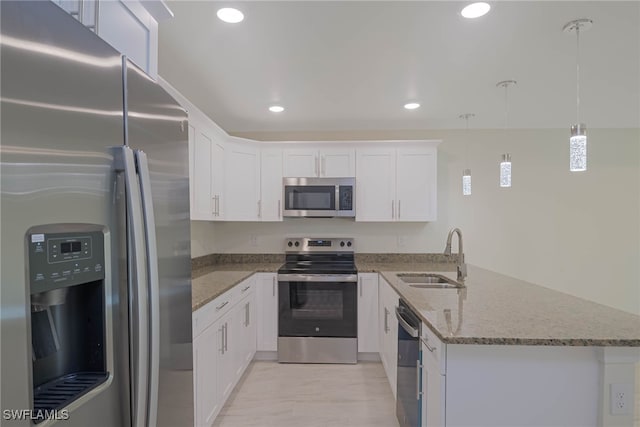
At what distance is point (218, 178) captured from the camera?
3020 mm

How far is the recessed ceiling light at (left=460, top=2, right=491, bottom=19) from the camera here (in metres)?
1.53

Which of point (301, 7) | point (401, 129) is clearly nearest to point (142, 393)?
point (301, 7)

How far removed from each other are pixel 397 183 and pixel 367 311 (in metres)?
1.41

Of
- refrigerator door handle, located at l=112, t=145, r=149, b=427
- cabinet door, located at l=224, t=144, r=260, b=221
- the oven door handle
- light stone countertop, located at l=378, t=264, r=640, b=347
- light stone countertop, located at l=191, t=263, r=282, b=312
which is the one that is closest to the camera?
refrigerator door handle, located at l=112, t=145, r=149, b=427

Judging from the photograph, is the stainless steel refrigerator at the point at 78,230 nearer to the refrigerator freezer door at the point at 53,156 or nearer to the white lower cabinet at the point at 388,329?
the refrigerator freezer door at the point at 53,156

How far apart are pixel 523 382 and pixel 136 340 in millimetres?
1441

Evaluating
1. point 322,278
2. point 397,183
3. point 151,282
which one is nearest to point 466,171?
point 397,183

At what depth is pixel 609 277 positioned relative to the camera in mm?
3635

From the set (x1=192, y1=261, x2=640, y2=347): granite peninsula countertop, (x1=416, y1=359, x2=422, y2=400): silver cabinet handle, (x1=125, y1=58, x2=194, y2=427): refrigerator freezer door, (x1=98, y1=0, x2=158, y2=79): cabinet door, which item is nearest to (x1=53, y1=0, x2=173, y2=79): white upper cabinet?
(x1=98, y1=0, x2=158, y2=79): cabinet door

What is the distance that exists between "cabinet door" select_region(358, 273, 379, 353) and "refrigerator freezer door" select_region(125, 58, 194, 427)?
7.10 feet

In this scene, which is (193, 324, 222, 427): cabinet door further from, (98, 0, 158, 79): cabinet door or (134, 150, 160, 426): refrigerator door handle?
(98, 0, 158, 79): cabinet door

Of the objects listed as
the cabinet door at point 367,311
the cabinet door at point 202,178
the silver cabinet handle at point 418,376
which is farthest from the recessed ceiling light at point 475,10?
the cabinet door at point 367,311

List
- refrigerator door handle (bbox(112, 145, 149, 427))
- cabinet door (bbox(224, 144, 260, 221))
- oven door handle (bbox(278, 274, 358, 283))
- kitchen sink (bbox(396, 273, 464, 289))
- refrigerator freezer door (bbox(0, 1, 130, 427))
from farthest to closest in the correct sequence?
cabinet door (bbox(224, 144, 260, 221))
oven door handle (bbox(278, 274, 358, 283))
kitchen sink (bbox(396, 273, 464, 289))
refrigerator door handle (bbox(112, 145, 149, 427))
refrigerator freezer door (bbox(0, 1, 130, 427))

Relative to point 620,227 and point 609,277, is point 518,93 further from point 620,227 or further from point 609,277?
point 609,277
